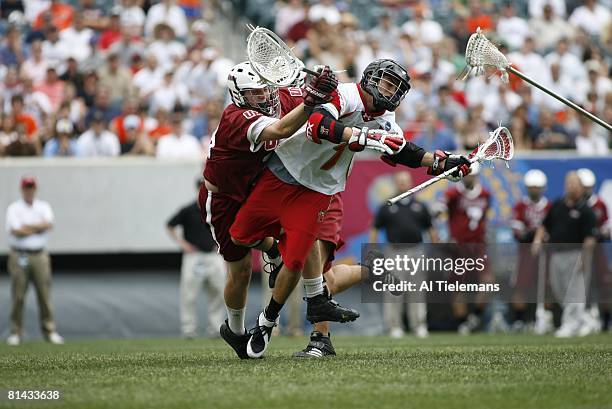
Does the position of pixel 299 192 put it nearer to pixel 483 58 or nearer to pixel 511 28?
pixel 483 58

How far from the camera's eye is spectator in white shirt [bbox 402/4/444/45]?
18844 mm

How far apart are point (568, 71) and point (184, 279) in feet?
24.5

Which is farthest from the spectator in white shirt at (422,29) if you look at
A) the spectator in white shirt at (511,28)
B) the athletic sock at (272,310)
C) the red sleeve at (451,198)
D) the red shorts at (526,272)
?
the athletic sock at (272,310)

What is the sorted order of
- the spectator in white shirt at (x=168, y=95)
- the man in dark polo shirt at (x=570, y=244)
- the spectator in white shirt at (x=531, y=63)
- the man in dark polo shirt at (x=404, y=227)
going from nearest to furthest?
the man in dark polo shirt at (x=570, y=244)
the man in dark polo shirt at (x=404, y=227)
the spectator in white shirt at (x=168, y=95)
the spectator in white shirt at (x=531, y=63)

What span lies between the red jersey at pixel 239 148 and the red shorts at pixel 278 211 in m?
0.13

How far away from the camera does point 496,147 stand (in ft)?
26.0

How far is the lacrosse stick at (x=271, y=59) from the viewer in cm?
731

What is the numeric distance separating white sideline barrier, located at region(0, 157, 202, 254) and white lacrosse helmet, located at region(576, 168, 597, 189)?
17.5 feet

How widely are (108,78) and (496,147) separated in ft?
35.1

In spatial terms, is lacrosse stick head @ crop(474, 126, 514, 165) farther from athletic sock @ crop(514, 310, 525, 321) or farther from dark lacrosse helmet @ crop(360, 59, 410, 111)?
athletic sock @ crop(514, 310, 525, 321)

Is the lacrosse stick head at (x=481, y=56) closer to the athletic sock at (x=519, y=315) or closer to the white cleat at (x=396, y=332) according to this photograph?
the white cleat at (x=396, y=332)

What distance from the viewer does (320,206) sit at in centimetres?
785

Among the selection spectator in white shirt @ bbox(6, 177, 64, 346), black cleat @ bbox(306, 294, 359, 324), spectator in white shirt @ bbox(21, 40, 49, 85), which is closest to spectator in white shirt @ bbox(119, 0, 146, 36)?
spectator in white shirt @ bbox(21, 40, 49, 85)

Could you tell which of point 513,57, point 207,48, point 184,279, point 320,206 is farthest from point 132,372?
point 513,57
